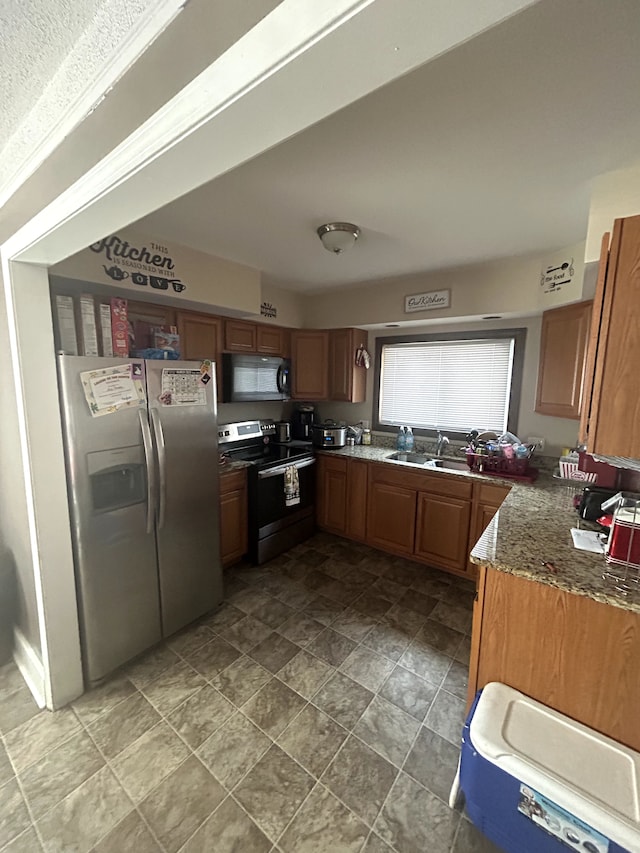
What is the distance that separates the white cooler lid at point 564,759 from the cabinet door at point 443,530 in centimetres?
146

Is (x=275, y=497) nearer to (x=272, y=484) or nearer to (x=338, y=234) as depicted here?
(x=272, y=484)

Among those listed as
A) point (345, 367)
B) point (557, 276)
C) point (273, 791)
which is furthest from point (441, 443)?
point (273, 791)

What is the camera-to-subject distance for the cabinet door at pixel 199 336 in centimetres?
259

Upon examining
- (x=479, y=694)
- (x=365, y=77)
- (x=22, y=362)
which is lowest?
(x=479, y=694)

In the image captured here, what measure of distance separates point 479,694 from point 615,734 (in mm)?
408

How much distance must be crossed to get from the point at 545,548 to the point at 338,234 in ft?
6.05

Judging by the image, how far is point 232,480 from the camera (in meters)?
2.73

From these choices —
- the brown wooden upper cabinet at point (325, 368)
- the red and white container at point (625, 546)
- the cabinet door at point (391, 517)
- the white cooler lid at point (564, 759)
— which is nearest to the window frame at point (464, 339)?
the brown wooden upper cabinet at point (325, 368)

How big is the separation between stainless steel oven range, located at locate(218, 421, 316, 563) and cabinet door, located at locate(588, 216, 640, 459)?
221cm

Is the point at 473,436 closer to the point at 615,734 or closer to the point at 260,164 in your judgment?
the point at 615,734

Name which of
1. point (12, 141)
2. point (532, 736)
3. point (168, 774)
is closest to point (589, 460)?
point (532, 736)

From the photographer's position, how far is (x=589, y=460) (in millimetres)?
2051

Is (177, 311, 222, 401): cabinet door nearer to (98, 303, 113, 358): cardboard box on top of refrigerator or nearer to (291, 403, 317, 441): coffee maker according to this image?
(98, 303, 113, 358): cardboard box on top of refrigerator

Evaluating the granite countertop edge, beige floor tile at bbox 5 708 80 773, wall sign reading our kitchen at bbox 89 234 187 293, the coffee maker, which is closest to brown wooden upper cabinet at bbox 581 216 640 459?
the granite countertop edge
